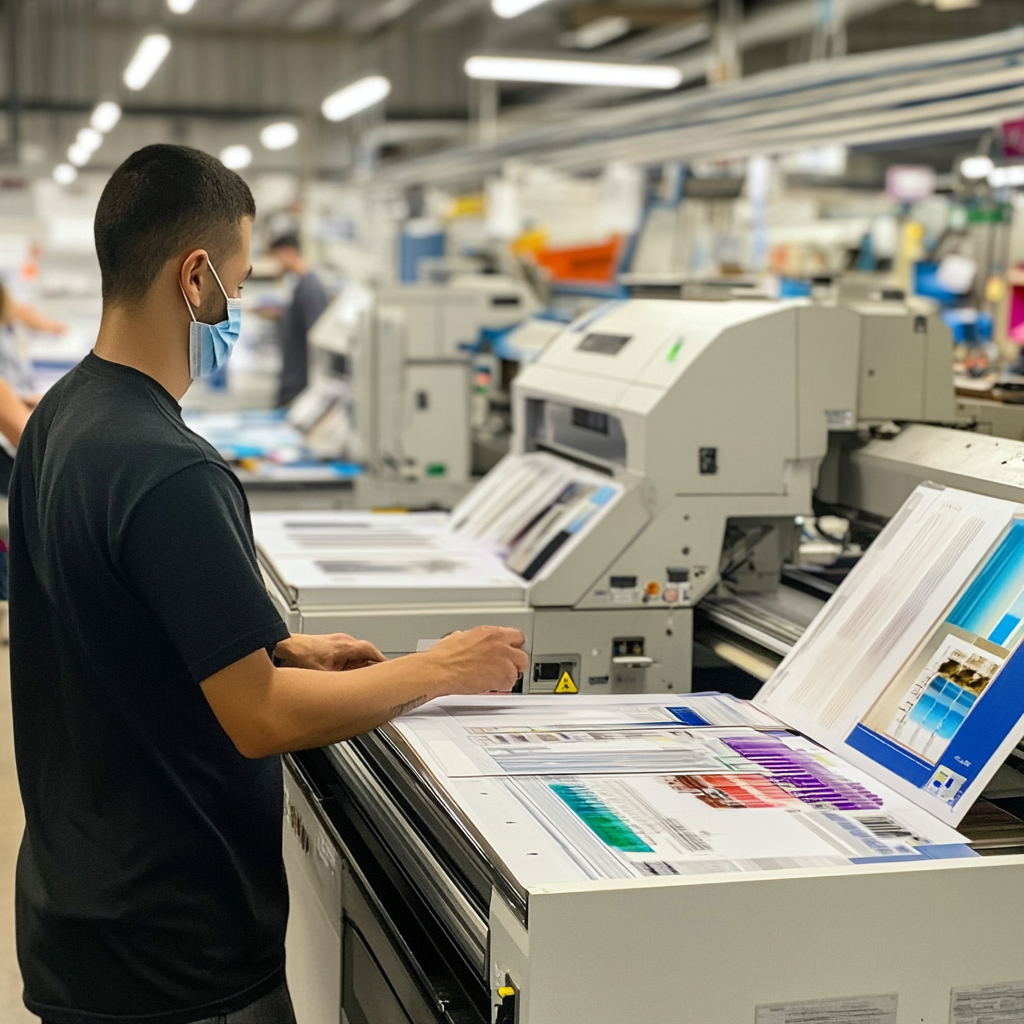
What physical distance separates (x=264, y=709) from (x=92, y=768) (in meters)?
0.25

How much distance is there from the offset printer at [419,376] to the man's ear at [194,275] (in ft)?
14.7

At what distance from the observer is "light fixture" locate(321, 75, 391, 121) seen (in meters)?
11.0

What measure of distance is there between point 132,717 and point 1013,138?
4.88m

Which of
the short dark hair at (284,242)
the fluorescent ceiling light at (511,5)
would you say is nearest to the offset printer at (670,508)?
the fluorescent ceiling light at (511,5)

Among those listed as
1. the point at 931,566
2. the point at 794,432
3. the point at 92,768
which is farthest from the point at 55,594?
the point at 794,432

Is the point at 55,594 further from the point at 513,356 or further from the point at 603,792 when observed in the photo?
the point at 513,356

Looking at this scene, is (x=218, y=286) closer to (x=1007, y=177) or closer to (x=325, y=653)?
(x=325, y=653)

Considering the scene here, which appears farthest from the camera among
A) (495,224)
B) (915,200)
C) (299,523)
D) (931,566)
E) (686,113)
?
(915,200)

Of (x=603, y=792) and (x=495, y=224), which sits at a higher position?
(x=495, y=224)

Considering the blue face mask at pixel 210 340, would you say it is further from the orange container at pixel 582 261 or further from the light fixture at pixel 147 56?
the light fixture at pixel 147 56

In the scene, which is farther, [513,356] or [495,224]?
[495,224]

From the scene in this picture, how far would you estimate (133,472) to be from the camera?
5.36ft

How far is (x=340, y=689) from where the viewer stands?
1.82 meters

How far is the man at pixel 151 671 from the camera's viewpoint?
1.64 meters
